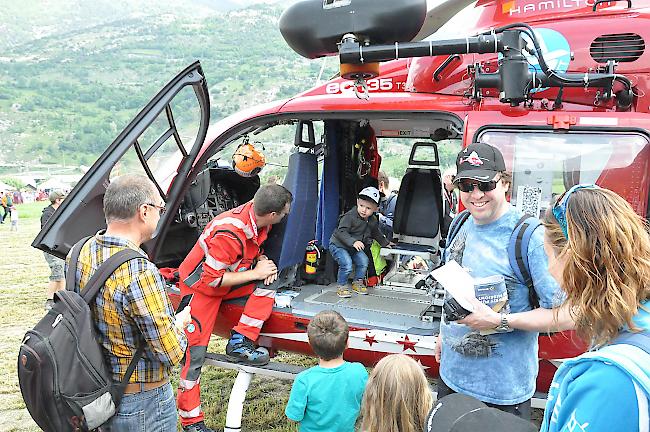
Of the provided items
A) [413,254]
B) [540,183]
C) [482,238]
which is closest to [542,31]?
[540,183]

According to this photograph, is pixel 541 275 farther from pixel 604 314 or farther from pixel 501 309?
pixel 604 314

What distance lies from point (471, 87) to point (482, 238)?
5.40 ft

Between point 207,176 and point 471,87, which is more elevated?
point 471,87

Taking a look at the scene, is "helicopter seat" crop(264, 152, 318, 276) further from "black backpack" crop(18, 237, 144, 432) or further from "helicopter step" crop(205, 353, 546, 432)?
"black backpack" crop(18, 237, 144, 432)

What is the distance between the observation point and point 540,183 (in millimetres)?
3004

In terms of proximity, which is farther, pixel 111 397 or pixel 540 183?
pixel 540 183

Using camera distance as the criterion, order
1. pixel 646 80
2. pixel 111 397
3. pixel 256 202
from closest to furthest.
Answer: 1. pixel 111 397
2. pixel 646 80
3. pixel 256 202

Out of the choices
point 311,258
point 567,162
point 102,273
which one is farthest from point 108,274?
point 311,258

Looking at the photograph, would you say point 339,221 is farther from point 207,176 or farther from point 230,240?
point 230,240

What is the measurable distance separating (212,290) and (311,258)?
111 cm

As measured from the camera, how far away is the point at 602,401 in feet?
3.25

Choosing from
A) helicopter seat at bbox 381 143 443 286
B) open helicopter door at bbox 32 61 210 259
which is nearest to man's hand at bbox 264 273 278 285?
open helicopter door at bbox 32 61 210 259

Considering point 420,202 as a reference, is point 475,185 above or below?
above

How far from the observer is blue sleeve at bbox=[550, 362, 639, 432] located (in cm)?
97
